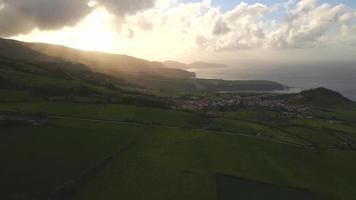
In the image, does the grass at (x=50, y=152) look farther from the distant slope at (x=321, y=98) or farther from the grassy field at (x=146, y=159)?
the distant slope at (x=321, y=98)

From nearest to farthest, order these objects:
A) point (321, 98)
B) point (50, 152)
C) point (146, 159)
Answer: point (50, 152), point (146, 159), point (321, 98)

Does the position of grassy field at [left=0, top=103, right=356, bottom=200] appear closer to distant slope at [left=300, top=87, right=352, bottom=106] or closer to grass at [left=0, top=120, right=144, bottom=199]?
grass at [left=0, top=120, right=144, bottom=199]

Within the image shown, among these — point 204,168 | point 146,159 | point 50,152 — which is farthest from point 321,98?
point 50,152

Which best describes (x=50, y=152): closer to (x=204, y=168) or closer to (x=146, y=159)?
(x=146, y=159)

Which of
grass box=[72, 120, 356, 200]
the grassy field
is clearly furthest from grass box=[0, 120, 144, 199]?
grass box=[72, 120, 356, 200]

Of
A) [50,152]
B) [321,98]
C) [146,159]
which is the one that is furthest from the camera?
[321,98]

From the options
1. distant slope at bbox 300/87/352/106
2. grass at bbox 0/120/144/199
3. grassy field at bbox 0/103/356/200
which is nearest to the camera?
grass at bbox 0/120/144/199

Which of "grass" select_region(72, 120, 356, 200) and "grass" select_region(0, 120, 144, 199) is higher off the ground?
"grass" select_region(0, 120, 144, 199)

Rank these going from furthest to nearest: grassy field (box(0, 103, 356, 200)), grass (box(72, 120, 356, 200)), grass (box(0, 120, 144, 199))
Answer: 1. grass (box(72, 120, 356, 200))
2. grassy field (box(0, 103, 356, 200))
3. grass (box(0, 120, 144, 199))

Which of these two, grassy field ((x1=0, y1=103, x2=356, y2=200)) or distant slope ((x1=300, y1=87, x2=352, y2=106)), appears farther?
distant slope ((x1=300, y1=87, x2=352, y2=106))

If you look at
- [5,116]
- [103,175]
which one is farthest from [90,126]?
[103,175]
